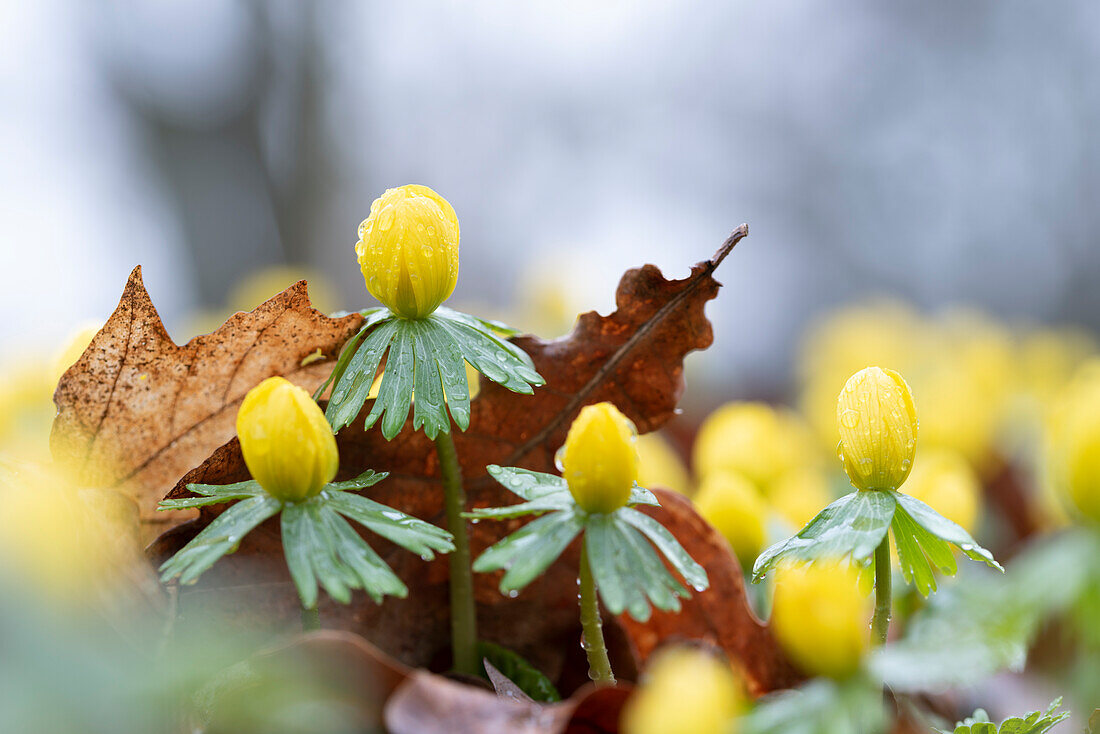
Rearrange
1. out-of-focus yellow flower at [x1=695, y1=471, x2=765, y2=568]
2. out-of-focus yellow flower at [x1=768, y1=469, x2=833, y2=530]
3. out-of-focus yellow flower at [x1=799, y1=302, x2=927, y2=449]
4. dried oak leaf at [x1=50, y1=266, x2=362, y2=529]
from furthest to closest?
out-of-focus yellow flower at [x1=799, y1=302, x2=927, y2=449]
out-of-focus yellow flower at [x1=768, y1=469, x2=833, y2=530]
out-of-focus yellow flower at [x1=695, y1=471, x2=765, y2=568]
dried oak leaf at [x1=50, y1=266, x2=362, y2=529]

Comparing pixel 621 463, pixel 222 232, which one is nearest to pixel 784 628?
pixel 621 463

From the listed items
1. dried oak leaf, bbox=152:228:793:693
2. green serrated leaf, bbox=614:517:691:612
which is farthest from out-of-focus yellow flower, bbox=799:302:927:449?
green serrated leaf, bbox=614:517:691:612

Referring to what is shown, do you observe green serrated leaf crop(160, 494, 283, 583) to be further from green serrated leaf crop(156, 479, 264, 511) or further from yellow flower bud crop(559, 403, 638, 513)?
yellow flower bud crop(559, 403, 638, 513)

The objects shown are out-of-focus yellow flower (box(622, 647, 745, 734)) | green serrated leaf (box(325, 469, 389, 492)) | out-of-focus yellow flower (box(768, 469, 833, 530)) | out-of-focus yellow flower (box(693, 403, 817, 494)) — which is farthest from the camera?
out-of-focus yellow flower (box(693, 403, 817, 494))

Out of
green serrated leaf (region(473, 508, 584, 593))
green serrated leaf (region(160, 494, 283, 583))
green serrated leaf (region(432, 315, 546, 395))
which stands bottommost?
green serrated leaf (region(473, 508, 584, 593))

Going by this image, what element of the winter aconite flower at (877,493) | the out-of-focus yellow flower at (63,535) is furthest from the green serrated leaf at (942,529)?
the out-of-focus yellow flower at (63,535)

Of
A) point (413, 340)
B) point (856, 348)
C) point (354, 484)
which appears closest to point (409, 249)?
point (413, 340)

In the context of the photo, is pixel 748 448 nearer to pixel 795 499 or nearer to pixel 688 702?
pixel 795 499

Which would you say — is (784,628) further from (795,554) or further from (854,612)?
(795,554)
